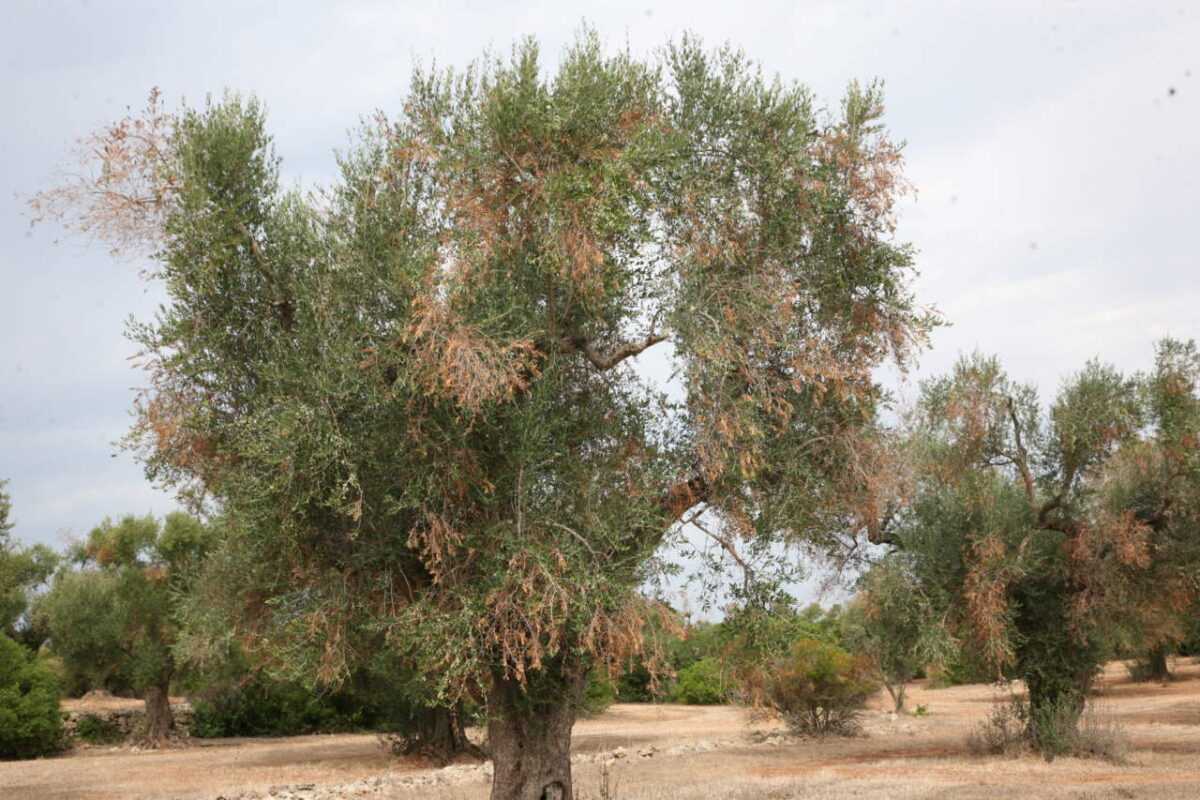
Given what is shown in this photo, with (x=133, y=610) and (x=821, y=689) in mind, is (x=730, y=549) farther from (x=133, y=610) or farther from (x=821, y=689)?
(x=133, y=610)

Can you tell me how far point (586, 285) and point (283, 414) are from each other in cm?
374

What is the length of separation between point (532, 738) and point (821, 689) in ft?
68.1

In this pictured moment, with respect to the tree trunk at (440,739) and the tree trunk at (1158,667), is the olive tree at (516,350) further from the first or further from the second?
the tree trunk at (1158,667)

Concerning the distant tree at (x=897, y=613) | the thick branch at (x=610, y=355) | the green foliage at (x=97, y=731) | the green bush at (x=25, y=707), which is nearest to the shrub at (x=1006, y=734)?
the distant tree at (x=897, y=613)

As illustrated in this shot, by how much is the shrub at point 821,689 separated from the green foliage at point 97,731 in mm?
27151

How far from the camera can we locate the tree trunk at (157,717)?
124 ft

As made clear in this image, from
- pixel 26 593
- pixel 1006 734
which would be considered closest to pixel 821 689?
pixel 1006 734

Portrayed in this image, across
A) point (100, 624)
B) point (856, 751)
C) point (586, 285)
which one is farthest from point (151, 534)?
point (586, 285)

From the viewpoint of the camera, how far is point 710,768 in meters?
24.9

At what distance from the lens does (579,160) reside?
460 inches

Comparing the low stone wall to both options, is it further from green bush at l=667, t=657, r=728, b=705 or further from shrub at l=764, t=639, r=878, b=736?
green bush at l=667, t=657, r=728, b=705

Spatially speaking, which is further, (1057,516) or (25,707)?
(25,707)

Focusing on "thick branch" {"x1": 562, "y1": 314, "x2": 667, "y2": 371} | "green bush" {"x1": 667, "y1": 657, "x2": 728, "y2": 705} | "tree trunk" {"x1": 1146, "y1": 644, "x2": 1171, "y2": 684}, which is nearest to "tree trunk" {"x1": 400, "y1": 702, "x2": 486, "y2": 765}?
"thick branch" {"x1": 562, "y1": 314, "x2": 667, "y2": 371}

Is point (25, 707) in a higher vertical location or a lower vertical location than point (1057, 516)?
lower
